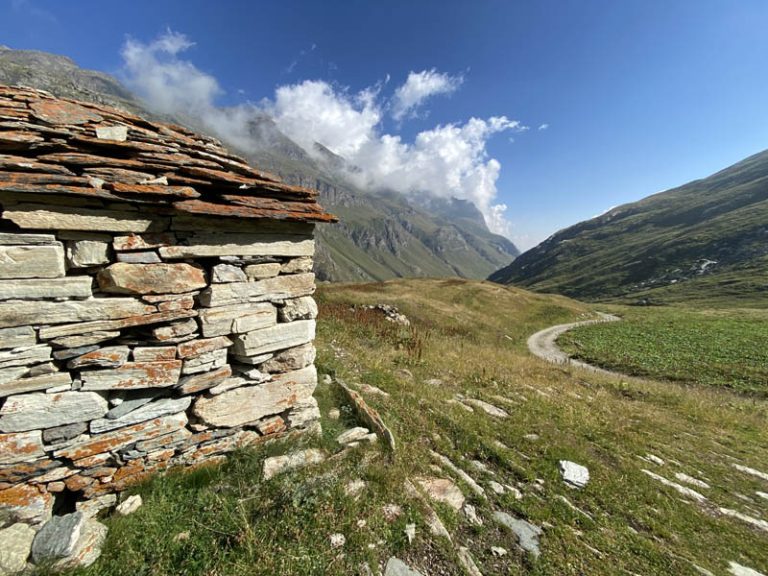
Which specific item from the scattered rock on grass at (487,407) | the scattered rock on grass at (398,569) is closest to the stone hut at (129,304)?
the scattered rock on grass at (398,569)

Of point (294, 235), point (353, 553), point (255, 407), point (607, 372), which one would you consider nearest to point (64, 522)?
point (255, 407)

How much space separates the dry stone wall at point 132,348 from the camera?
3.92m

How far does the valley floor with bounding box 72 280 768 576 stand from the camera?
13.2 ft

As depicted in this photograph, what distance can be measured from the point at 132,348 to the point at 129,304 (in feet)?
2.06

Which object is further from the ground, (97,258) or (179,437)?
(97,258)

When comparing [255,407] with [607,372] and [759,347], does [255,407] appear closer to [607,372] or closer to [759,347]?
[607,372]

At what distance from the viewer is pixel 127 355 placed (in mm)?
4539

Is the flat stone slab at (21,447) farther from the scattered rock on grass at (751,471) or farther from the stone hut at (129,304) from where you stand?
the scattered rock on grass at (751,471)

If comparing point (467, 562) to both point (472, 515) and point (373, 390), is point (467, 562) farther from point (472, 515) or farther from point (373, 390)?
point (373, 390)

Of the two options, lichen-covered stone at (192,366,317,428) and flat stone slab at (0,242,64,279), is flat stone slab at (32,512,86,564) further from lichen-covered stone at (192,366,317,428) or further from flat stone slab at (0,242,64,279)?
flat stone slab at (0,242,64,279)

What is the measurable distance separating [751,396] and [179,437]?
25.0 m

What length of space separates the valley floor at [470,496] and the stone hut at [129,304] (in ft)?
2.60

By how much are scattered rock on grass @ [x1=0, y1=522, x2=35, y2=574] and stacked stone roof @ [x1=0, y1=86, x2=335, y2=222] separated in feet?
12.1

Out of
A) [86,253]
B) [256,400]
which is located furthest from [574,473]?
[86,253]
